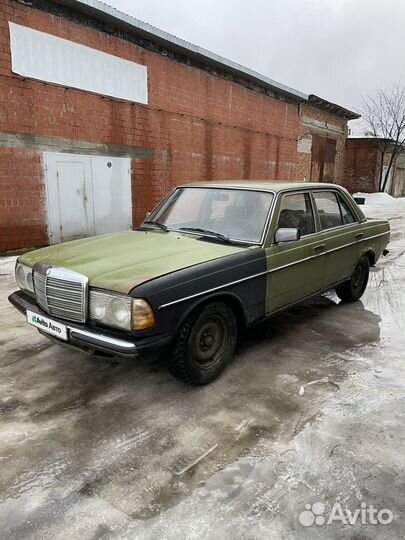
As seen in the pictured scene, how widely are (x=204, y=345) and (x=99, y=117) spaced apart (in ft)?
25.2

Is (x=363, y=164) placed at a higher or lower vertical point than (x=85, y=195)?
higher

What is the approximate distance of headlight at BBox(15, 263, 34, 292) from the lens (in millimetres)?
3422

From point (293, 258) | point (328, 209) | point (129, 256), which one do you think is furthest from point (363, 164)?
point (129, 256)

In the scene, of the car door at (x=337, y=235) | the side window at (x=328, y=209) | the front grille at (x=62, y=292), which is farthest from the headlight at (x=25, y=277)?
the side window at (x=328, y=209)

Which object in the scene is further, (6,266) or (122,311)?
(6,266)

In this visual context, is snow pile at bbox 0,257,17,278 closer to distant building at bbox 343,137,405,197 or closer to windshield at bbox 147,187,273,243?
windshield at bbox 147,187,273,243

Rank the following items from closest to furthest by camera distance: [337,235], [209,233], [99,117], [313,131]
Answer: [209,233]
[337,235]
[99,117]
[313,131]

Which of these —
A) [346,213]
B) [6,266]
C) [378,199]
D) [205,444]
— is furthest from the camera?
[378,199]

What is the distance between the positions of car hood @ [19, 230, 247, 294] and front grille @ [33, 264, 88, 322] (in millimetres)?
70

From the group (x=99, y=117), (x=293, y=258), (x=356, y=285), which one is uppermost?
(x=99, y=117)

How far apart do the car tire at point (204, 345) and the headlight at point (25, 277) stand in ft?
4.56

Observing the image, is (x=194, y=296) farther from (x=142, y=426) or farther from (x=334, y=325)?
(x=334, y=325)

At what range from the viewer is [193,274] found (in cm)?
294

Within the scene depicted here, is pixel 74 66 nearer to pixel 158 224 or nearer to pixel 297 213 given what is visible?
pixel 158 224
